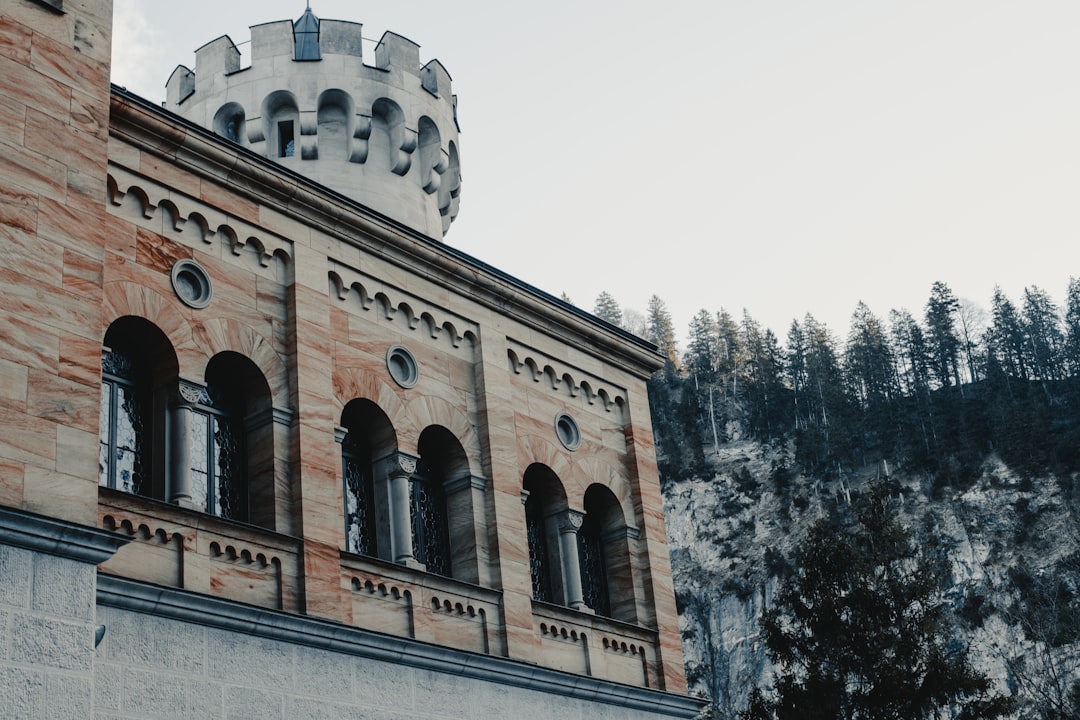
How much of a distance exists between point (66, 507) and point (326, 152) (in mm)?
11339

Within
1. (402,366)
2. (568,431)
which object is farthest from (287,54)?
(568,431)

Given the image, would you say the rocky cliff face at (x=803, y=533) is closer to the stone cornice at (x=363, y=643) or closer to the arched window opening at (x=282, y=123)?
the stone cornice at (x=363, y=643)

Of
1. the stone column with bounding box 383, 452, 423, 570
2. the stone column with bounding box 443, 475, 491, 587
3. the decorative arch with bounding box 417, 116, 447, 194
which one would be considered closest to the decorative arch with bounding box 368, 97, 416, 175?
the decorative arch with bounding box 417, 116, 447, 194

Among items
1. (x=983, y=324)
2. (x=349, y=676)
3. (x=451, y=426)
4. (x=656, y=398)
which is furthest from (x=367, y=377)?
(x=983, y=324)

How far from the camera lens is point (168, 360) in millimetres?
14164

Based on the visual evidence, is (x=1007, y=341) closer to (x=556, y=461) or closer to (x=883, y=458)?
(x=883, y=458)

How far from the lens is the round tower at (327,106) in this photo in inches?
811

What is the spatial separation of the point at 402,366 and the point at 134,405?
3923mm

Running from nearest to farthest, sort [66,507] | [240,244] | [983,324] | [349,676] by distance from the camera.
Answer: [66,507] → [349,676] → [240,244] → [983,324]

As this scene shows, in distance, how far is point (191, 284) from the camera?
14.7m

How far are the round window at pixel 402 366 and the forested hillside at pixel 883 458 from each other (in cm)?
6078

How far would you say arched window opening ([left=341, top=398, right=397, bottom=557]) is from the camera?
16.0m

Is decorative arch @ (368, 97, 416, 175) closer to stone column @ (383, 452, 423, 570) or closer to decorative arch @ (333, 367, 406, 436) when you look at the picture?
decorative arch @ (333, 367, 406, 436)

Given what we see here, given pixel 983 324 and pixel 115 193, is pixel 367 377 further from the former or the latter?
pixel 983 324
